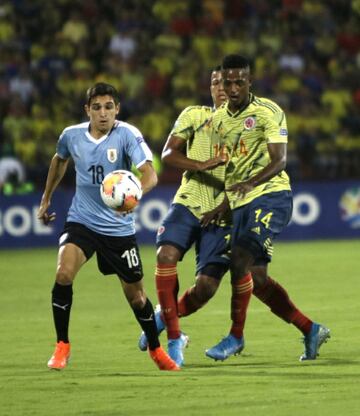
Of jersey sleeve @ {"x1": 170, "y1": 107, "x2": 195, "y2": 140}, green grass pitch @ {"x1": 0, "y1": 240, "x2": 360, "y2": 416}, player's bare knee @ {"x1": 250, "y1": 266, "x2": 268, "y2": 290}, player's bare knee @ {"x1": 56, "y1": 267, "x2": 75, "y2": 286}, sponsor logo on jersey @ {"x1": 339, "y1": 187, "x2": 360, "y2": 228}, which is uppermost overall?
jersey sleeve @ {"x1": 170, "y1": 107, "x2": 195, "y2": 140}

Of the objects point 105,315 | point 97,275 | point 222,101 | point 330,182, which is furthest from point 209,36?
point 222,101

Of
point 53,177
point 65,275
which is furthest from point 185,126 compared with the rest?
point 65,275

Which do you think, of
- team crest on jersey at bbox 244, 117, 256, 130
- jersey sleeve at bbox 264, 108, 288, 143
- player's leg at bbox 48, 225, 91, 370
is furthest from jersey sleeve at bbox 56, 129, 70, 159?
jersey sleeve at bbox 264, 108, 288, 143

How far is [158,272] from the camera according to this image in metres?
8.74

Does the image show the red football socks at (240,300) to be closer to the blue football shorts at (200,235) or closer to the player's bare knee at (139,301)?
the blue football shorts at (200,235)

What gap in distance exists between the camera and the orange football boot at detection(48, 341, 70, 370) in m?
8.20

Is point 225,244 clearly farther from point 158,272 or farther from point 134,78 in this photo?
point 134,78

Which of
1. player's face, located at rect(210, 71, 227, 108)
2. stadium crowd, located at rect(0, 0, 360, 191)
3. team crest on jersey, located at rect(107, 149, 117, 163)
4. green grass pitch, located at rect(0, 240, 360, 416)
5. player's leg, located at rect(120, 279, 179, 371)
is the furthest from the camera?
stadium crowd, located at rect(0, 0, 360, 191)

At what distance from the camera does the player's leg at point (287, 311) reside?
872cm

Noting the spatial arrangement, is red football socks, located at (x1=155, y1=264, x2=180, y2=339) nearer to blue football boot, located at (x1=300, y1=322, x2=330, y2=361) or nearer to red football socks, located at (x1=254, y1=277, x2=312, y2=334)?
red football socks, located at (x1=254, y1=277, x2=312, y2=334)

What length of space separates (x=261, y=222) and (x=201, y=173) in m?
0.69

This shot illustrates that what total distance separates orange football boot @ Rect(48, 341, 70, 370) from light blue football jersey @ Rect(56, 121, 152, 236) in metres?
0.79

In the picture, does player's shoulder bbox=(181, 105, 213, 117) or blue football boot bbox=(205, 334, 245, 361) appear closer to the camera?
blue football boot bbox=(205, 334, 245, 361)

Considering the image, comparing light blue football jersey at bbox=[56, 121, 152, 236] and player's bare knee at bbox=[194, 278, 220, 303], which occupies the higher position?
light blue football jersey at bbox=[56, 121, 152, 236]
